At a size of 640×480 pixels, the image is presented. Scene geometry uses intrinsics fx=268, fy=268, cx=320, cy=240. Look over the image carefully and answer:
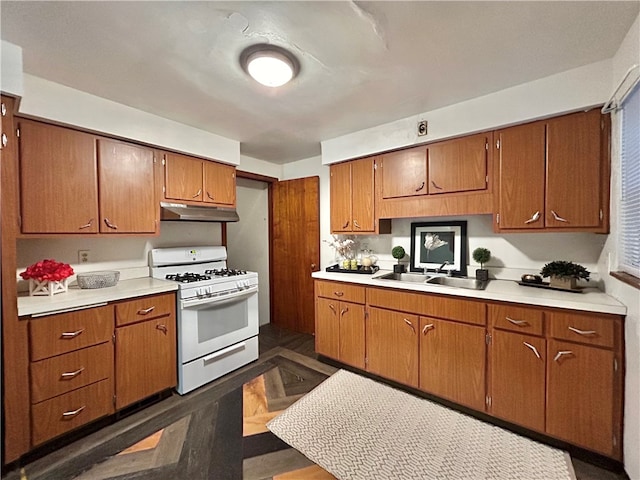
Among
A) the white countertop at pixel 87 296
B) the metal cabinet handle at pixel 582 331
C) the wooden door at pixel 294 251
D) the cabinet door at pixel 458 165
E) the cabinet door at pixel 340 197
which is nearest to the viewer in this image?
the metal cabinet handle at pixel 582 331

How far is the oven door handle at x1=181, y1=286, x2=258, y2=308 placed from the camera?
7.51 feet

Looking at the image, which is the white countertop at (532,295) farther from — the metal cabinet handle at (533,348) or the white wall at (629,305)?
the metal cabinet handle at (533,348)

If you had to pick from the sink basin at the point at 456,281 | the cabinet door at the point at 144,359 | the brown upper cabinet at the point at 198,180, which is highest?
the brown upper cabinet at the point at 198,180

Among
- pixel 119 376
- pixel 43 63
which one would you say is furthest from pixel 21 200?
pixel 119 376

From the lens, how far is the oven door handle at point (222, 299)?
2290 mm

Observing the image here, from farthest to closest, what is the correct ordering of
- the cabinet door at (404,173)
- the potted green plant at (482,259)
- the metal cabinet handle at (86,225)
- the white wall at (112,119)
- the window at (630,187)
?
1. the cabinet door at (404,173)
2. the potted green plant at (482,259)
3. the metal cabinet handle at (86,225)
4. the white wall at (112,119)
5. the window at (630,187)

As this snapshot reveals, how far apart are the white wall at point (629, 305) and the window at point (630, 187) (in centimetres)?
5

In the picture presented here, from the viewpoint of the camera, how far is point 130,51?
1.50 meters

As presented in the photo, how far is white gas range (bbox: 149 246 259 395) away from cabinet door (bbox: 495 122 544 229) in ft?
7.70

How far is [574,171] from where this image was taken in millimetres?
1774

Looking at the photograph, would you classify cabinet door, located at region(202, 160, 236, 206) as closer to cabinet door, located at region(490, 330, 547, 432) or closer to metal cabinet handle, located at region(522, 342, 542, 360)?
cabinet door, located at region(490, 330, 547, 432)

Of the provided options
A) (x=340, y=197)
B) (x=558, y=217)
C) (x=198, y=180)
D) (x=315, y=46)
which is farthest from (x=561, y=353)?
(x=198, y=180)

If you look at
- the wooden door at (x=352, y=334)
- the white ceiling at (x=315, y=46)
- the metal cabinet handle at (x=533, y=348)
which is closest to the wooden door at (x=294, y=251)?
the wooden door at (x=352, y=334)

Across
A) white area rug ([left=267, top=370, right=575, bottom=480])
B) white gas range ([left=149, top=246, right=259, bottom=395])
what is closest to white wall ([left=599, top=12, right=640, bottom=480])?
white area rug ([left=267, top=370, right=575, bottom=480])
